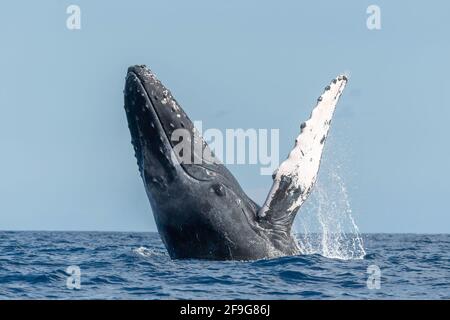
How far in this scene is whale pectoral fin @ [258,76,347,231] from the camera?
12.5 metres

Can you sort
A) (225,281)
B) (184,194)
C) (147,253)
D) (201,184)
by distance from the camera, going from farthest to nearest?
(147,253) → (201,184) → (184,194) → (225,281)

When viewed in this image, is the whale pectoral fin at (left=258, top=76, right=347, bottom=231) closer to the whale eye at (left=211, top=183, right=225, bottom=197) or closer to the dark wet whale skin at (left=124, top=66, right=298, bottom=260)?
the dark wet whale skin at (left=124, top=66, right=298, bottom=260)

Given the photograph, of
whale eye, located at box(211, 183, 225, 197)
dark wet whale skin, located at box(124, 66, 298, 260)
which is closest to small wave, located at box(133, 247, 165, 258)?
dark wet whale skin, located at box(124, 66, 298, 260)

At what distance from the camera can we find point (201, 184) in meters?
12.6

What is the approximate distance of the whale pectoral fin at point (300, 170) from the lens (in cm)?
1250

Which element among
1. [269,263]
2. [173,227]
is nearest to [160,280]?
[173,227]

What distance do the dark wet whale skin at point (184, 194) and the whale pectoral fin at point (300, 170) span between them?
230 millimetres

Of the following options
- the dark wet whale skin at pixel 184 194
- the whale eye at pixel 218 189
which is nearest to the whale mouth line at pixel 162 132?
the dark wet whale skin at pixel 184 194

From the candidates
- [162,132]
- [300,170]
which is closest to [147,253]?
[162,132]

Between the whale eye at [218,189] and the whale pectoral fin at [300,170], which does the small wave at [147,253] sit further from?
the whale pectoral fin at [300,170]

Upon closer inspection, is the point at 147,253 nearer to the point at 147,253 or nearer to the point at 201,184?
the point at 147,253

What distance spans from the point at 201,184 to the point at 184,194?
32 centimetres

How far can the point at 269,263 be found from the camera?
12891 mm
